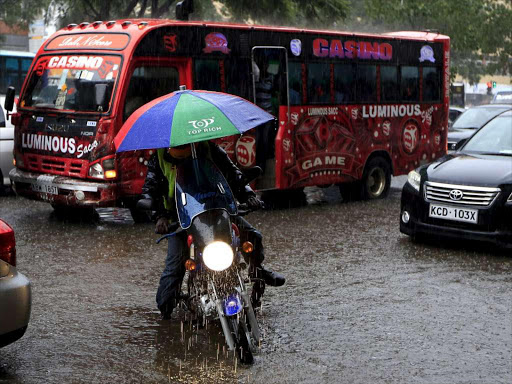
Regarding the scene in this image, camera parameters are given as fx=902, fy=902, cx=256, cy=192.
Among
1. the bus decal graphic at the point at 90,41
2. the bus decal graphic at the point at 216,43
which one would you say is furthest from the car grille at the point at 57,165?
the bus decal graphic at the point at 216,43

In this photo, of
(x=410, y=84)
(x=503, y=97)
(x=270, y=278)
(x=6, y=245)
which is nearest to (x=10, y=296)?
(x=6, y=245)

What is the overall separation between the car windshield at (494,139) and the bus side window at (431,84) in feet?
14.9

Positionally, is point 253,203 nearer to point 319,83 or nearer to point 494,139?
point 494,139

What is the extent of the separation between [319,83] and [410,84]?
243cm

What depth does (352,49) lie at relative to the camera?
14531 millimetres

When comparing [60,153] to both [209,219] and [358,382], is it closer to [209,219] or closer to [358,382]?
[209,219]

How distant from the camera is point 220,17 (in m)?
40.5

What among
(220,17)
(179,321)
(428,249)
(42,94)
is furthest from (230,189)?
(220,17)

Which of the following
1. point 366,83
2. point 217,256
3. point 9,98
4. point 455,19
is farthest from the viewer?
point 455,19

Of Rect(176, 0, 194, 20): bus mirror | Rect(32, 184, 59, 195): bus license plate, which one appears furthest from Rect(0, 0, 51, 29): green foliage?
Rect(32, 184, 59, 195): bus license plate

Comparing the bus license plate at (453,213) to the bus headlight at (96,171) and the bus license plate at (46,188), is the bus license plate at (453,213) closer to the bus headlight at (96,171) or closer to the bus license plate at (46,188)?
the bus headlight at (96,171)

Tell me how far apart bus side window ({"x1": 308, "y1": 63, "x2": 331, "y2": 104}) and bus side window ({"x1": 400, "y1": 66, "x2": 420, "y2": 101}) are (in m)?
1.92

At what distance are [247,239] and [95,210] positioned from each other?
719 cm

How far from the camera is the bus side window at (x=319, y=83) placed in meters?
13.9
